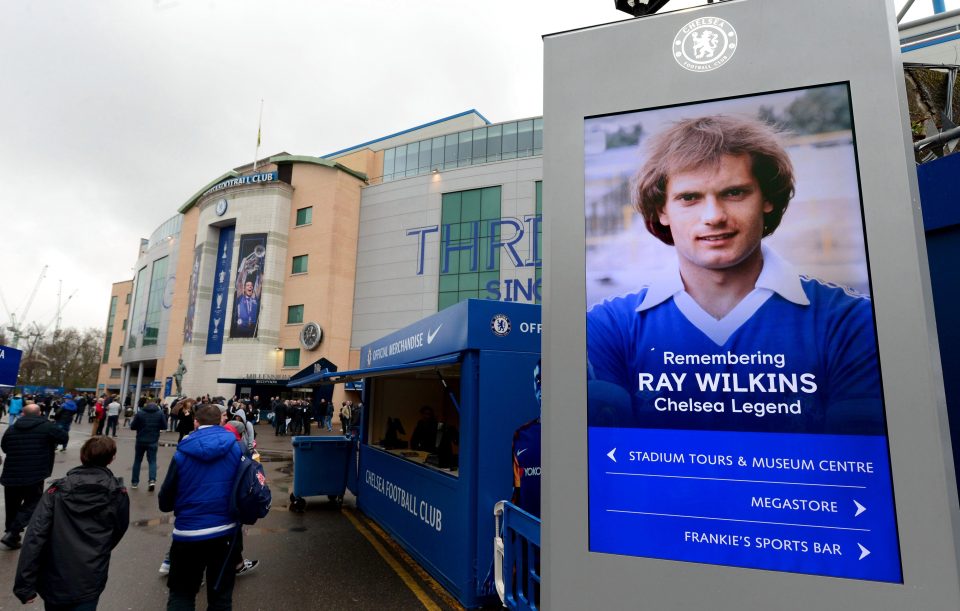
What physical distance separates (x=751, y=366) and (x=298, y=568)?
605cm

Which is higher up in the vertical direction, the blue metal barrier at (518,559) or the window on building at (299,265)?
the window on building at (299,265)

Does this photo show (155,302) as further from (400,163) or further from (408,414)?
(408,414)

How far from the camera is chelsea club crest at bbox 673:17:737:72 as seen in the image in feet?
6.73

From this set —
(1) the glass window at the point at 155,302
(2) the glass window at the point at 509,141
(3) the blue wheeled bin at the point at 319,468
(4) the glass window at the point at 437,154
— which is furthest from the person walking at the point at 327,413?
(1) the glass window at the point at 155,302

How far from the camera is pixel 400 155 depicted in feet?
138

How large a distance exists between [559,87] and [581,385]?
4.09 ft

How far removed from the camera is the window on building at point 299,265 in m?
39.7

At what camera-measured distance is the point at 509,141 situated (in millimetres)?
37531

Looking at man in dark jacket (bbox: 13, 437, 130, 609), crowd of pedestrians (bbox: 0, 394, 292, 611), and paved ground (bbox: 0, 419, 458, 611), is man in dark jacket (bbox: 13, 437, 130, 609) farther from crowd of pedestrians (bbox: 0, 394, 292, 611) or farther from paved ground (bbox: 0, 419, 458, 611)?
paved ground (bbox: 0, 419, 458, 611)

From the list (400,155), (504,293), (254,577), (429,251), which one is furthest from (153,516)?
(400,155)

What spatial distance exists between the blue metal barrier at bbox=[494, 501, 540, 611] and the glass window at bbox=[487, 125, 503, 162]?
3583 centimetres

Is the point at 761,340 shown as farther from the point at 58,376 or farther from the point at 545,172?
the point at 58,376

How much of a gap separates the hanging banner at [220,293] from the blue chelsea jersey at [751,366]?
4255cm

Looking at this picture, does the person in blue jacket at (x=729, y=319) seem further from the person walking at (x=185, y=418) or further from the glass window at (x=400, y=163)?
the glass window at (x=400, y=163)
